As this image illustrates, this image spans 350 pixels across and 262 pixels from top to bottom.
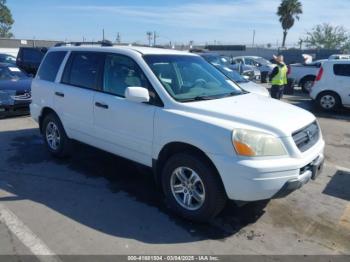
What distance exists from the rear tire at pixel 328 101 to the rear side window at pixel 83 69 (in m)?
9.35

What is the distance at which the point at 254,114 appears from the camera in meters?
3.99

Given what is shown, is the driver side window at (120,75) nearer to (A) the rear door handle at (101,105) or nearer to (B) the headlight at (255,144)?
(A) the rear door handle at (101,105)

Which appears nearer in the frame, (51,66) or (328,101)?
(51,66)

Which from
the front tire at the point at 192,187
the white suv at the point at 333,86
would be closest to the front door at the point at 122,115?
the front tire at the point at 192,187

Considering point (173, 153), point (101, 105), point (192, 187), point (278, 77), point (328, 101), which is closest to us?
point (192, 187)

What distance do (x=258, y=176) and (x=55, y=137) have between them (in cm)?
392

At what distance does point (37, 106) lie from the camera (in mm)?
6457

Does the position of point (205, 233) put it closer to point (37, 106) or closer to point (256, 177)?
point (256, 177)

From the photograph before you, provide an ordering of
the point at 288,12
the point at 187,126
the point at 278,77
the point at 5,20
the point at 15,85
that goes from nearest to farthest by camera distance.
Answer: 1. the point at 187,126
2. the point at 15,85
3. the point at 278,77
4. the point at 288,12
5. the point at 5,20

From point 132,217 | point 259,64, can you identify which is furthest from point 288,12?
point 132,217

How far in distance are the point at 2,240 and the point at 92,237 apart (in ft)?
2.92

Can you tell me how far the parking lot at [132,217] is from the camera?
A: 12.0 ft

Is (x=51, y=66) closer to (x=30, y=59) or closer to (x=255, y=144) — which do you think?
(x=255, y=144)

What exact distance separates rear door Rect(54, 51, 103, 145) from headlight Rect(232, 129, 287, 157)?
2.39 metres
